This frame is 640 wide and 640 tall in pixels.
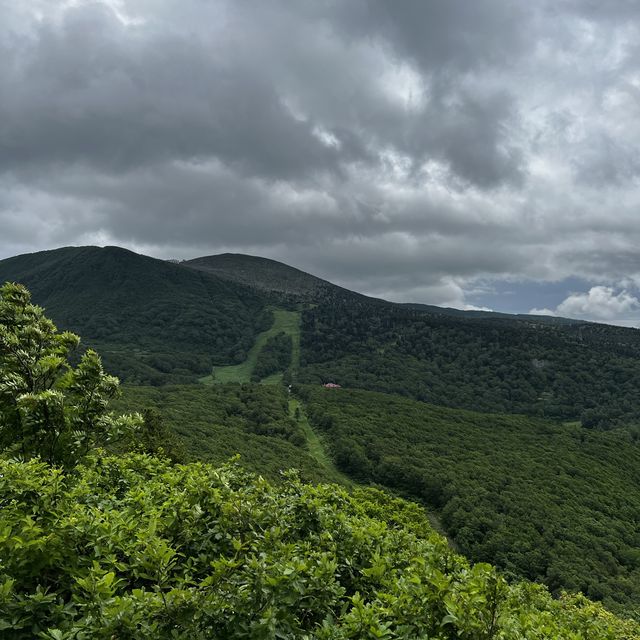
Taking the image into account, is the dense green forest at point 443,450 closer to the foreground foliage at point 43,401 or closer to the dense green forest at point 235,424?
the foreground foliage at point 43,401

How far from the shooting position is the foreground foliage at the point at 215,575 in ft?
16.3

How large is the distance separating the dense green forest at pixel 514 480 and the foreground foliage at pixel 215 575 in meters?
49.3

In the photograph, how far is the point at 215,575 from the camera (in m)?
5.39

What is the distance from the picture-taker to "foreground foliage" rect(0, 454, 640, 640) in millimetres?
4953

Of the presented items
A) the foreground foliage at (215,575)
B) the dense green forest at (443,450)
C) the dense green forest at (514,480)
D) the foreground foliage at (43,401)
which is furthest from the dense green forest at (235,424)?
the foreground foliage at (215,575)

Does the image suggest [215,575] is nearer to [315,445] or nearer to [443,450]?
[315,445]

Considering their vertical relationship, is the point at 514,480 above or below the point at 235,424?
below

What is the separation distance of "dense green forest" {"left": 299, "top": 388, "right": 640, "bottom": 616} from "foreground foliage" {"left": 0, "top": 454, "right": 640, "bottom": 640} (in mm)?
49329

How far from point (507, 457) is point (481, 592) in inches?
4478

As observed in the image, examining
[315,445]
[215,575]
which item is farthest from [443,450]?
[215,575]

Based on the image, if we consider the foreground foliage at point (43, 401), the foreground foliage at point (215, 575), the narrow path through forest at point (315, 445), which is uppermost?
the foreground foliage at point (43, 401)

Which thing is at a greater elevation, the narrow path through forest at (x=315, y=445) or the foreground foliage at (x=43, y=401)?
the foreground foliage at (x=43, y=401)

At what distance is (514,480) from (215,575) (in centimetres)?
10087

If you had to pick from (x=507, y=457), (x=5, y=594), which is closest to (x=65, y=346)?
(x=5, y=594)
